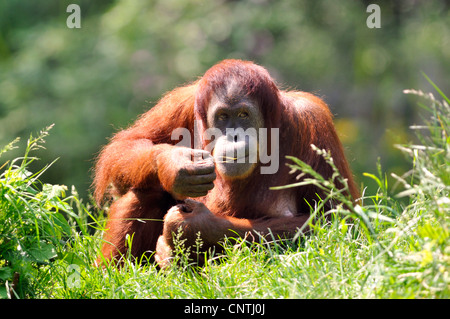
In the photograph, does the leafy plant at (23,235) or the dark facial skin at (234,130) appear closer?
the leafy plant at (23,235)

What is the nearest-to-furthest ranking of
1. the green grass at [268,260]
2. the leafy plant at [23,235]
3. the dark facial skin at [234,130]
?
1. the green grass at [268,260]
2. the leafy plant at [23,235]
3. the dark facial skin at [234,130]

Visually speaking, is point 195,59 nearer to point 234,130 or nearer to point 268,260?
point 234,130

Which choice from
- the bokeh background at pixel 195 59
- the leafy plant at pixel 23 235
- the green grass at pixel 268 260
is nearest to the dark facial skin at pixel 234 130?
the green grass at pixel 268 260

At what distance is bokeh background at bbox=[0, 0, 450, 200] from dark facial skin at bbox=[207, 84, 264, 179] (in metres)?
6.19

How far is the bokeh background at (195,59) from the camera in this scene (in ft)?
34.6

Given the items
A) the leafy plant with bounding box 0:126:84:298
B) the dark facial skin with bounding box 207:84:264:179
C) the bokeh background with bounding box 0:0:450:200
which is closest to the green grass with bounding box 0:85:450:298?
the leafy plant with bounding box 0:126:84:298

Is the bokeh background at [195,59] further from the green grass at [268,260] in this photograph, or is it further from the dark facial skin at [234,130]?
the green grass at [268,260]

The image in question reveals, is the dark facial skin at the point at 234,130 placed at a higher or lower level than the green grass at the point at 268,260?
higher

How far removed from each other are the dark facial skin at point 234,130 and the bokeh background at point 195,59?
6.19 m

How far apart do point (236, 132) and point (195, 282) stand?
3.91ft

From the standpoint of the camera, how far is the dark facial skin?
13.7ft

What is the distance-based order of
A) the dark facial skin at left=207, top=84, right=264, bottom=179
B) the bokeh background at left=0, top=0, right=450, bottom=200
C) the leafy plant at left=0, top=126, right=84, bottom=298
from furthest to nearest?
the bokeh background at left=0, top=0, right=450, bottom=200 → the dark facial skin at left=207, top=84, right=264, bottom=179 → the leafy plant at left=0, top=126, right=84, bottom=298

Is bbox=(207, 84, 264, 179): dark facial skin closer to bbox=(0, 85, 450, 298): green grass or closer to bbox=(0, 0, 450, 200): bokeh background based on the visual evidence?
bbox=(0, 85, 450, 298): green grass

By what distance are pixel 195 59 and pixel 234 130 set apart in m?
6.47
